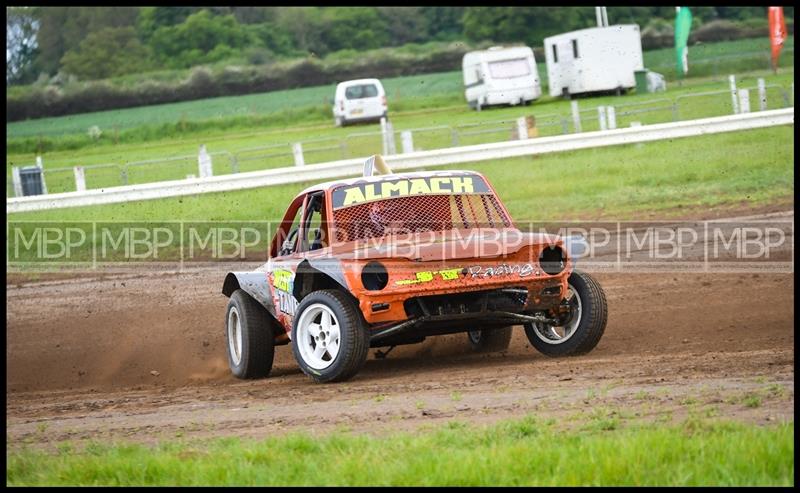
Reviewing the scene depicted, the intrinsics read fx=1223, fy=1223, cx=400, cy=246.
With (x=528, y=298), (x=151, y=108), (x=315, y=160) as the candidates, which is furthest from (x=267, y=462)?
(x=151, y=108)

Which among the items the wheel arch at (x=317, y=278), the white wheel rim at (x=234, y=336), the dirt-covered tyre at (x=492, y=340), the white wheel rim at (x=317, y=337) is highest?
the wheel arch at (x=317, y=278)

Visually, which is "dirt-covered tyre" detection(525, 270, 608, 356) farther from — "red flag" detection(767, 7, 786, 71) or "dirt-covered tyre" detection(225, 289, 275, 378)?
"red flag" detection(767, 7, 786, 71)

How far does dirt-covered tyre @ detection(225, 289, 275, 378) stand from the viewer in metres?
9.46

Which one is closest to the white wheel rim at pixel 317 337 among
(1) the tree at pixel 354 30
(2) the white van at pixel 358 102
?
(2) the white van at pixel 358 102

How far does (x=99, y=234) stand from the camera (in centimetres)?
1841

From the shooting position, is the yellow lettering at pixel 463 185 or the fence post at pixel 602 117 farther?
the fence post at pixel 602 117

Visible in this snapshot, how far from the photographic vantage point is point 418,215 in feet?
30.2

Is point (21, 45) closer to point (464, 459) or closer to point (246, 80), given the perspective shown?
point (246, 80)

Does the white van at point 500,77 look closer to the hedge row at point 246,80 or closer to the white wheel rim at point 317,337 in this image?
the hedge row at point 246,80

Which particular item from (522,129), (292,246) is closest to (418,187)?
(292,246)

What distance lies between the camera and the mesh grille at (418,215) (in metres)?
9.04

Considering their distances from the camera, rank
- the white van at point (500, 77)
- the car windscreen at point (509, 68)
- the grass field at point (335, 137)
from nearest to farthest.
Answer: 1. the grass field at point (335, 137)
2. the white van at point (500, 77)
3. the car windscreen at point (509, 68)

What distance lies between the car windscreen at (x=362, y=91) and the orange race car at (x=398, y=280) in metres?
23.7

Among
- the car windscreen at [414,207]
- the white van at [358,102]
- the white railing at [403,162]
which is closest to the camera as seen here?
the car windscreen at [414,207]
